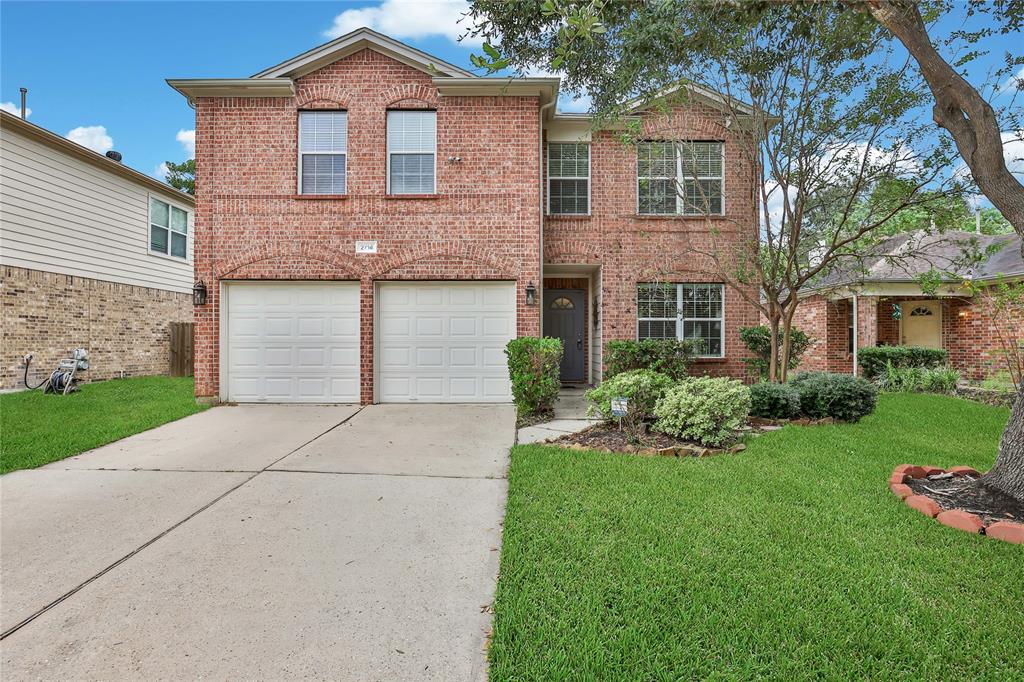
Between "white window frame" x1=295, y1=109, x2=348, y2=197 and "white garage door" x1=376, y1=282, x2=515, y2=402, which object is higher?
"white window frame" x1=295, y1=109, x2=348, y2=197

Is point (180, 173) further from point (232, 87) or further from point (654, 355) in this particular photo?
point (654, 355)

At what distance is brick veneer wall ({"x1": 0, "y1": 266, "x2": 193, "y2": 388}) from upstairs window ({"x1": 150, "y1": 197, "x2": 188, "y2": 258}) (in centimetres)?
126

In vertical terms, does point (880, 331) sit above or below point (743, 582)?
above

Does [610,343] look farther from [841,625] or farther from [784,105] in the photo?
[841,625]

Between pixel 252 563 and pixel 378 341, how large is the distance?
228 inches

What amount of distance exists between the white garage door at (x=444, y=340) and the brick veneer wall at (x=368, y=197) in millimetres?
274

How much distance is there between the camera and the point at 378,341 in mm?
8516

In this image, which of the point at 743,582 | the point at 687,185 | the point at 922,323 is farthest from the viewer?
the point at 922,323

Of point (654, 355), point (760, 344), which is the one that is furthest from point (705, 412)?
point (760, 344)

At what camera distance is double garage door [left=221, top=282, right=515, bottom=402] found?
8.48 meters

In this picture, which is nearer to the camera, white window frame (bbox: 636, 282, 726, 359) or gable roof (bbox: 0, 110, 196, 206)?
gable roof (bbox: 0, 110, 196, 206)

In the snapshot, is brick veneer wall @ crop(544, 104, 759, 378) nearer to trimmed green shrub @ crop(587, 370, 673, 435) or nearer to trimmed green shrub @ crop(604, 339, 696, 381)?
trimmed green shrub @ crop(604, 339, 696, 381)

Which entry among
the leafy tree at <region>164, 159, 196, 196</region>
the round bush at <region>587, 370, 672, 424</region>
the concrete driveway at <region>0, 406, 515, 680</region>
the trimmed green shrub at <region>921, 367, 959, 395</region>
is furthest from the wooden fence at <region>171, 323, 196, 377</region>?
the trimmed green shrub at <region>921, 367, 959, 395</region>

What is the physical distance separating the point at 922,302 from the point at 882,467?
12.0m
